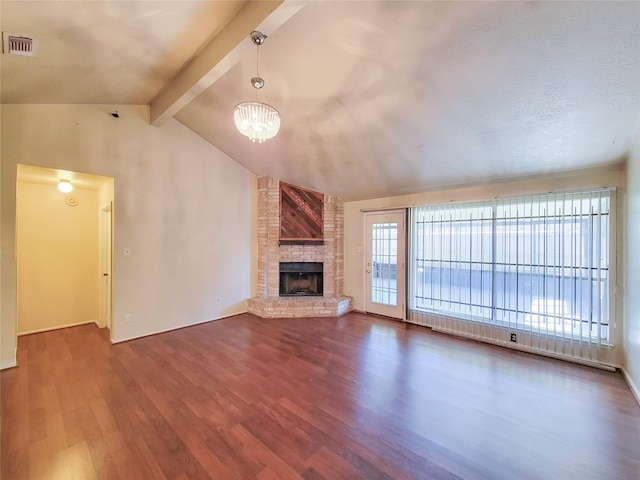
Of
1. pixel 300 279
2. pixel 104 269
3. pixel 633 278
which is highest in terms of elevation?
pixel 633 278

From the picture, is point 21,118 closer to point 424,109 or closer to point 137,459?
point 137,459

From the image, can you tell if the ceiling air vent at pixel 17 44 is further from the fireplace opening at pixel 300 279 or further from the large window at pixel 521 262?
the large window at pixel 521 262

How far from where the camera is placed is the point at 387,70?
230 centimetres

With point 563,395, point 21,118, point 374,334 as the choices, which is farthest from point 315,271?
point 21,118

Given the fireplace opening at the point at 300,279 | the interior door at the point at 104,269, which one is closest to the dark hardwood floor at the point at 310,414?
the interior door at the point at 104,269

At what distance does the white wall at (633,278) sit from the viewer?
7.98 feet

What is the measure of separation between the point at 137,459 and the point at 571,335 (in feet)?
14.9

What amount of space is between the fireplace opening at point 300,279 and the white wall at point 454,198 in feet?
2.05

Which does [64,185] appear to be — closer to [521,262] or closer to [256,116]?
[256,116]

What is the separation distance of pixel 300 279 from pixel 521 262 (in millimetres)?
3768

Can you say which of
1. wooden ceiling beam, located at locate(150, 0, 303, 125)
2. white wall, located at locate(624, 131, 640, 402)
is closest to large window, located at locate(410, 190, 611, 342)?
white wall, located at locate(624, 131, 640, 402)

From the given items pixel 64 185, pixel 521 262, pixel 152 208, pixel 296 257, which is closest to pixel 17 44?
pixel 152 208

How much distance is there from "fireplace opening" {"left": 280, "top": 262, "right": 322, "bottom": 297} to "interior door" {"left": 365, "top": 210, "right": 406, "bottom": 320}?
3.46 ft

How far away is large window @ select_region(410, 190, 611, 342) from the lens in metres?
3.01
